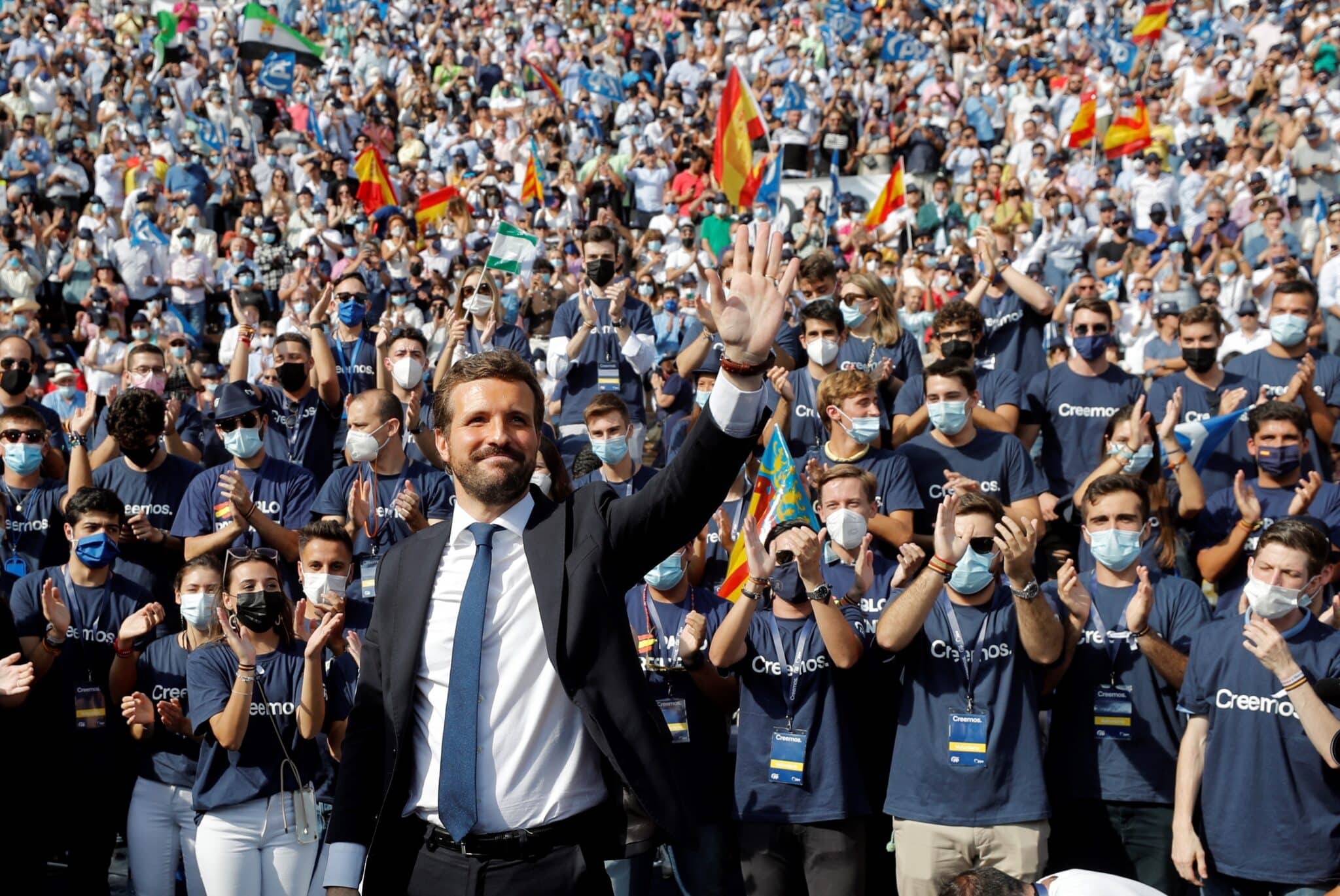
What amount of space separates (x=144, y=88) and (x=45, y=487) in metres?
14.5

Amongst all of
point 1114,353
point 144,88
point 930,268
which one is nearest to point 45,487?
point 1114,353

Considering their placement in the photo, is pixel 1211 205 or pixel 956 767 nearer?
pixel 956 767

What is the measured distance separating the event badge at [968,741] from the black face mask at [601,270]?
4.88 m

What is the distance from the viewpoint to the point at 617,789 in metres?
3.21

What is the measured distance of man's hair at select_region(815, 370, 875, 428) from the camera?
298 inches

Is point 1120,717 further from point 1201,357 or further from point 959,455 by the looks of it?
point 1201,357

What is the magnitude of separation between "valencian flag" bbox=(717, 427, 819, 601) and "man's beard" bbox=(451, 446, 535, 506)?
3.10 metres

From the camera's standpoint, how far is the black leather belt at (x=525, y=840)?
3102 mm

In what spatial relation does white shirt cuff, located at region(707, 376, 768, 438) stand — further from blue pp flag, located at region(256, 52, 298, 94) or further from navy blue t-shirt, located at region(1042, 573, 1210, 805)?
blue pp flag, located at region(256, 52, 298, 94)

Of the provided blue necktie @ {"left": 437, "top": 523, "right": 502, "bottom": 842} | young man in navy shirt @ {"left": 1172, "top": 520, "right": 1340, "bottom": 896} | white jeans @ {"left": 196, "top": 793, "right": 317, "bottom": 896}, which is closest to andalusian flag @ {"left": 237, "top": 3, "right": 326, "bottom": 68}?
white jeans @ {"left": 196, "top": 793, "right": 317, "bottom": 896}

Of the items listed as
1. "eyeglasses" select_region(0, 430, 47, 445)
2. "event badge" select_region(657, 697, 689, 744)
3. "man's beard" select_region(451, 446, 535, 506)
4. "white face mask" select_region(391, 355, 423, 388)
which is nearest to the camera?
"man's beard" select_region(451, 446, 535, 506)

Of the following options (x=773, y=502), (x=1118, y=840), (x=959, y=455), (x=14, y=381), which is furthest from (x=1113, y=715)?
(x=14, y=381)

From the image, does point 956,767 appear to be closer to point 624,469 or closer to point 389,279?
point 624,469

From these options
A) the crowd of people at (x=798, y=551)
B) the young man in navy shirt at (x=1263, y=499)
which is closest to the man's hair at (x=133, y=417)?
the crowd of people at (x=798, y=551)
